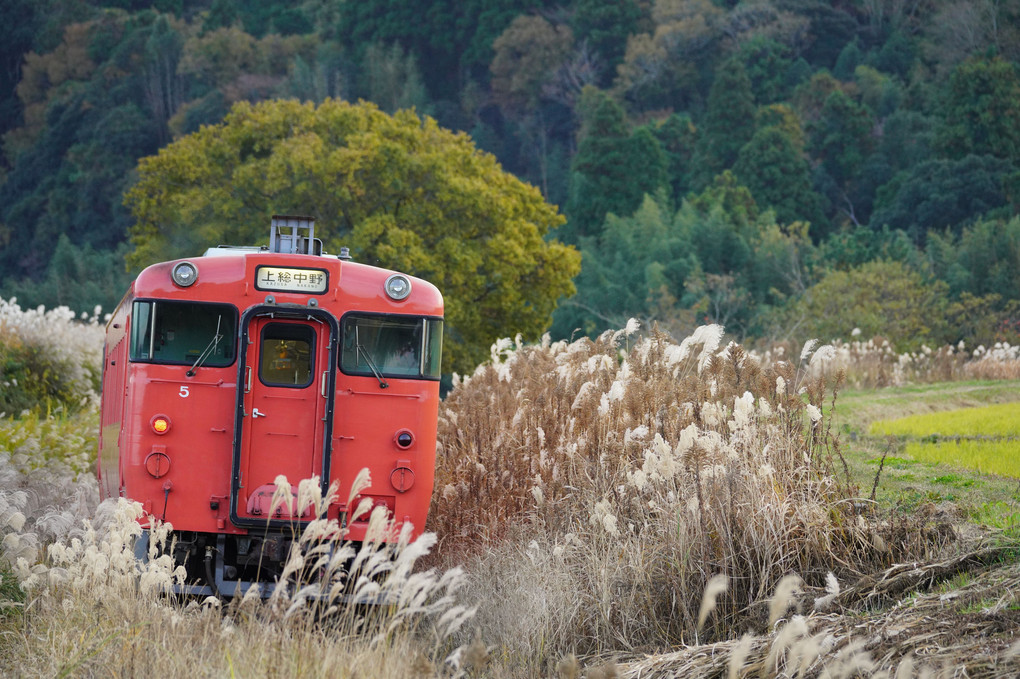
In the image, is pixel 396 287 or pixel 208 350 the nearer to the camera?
pixel 208 350

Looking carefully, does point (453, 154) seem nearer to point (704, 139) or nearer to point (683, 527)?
point (683, 527)

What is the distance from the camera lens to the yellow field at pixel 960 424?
11977 mm

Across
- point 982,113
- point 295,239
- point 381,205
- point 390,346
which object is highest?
point 982,113

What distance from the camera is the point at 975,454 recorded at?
1021cm

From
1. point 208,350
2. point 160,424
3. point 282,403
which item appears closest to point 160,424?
point 160,424

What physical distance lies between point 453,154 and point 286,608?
950 inches

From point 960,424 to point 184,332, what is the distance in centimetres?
849

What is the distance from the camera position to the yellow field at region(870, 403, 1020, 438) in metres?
12.0

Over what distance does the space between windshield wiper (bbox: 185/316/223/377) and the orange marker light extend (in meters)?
0.36

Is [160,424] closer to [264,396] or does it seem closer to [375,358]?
[264,396]

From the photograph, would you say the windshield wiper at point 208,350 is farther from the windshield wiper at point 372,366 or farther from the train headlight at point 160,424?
the windshield wiper at point 372,366

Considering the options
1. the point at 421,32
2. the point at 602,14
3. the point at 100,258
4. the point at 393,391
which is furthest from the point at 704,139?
the point at 393,391

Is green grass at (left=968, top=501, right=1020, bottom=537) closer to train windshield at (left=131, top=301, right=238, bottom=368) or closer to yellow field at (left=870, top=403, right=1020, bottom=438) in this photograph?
yellow field at (left=870, top=403, right=1020, bottom=438)

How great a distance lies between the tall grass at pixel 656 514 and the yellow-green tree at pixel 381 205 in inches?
677
